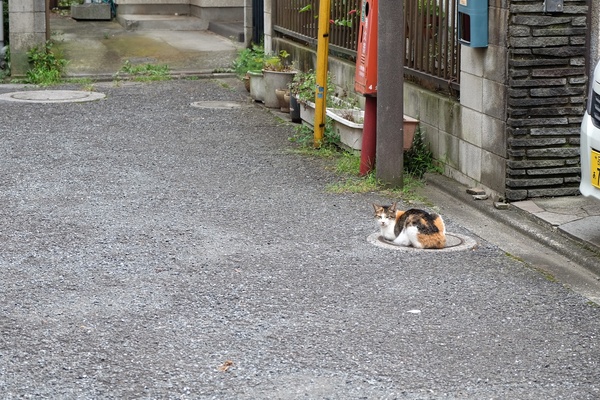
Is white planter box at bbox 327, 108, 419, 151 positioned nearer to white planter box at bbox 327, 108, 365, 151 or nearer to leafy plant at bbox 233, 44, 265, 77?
white planter box at bbox 327, 108, 365, 151

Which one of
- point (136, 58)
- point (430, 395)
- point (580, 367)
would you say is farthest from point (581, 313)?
point (136, 58)

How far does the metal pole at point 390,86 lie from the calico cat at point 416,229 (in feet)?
5.04

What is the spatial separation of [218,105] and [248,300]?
759 cm

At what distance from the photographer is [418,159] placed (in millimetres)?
9266

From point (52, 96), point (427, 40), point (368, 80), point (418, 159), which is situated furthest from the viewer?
point (52, 96)

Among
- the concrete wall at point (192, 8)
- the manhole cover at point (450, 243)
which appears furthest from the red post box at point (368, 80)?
the concrete wall at point (192, 8)

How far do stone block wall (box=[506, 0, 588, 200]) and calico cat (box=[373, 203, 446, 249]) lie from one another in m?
1.21

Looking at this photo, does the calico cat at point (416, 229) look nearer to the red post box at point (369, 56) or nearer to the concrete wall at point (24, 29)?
the red post box at point (369, 56)

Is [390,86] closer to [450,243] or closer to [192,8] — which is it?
[450,243]

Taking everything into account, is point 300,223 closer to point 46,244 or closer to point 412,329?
point 46,244

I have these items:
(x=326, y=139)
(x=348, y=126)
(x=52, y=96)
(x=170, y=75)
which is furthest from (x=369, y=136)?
(x=170, y=75)

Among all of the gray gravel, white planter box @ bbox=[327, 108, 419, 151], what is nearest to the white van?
the gray gravel

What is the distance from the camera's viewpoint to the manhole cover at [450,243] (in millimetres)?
7023

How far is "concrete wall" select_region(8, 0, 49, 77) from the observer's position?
49.1ft
